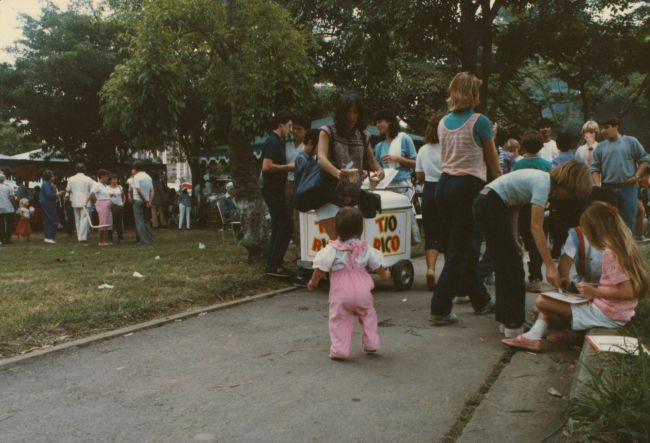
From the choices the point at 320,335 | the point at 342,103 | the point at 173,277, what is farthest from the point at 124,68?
the point at 320,335

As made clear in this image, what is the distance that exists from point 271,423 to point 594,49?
71.9 feet

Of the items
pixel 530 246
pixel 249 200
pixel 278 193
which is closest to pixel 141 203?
pixel 249 200

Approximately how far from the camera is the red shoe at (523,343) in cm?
480

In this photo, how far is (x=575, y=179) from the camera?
461 cm

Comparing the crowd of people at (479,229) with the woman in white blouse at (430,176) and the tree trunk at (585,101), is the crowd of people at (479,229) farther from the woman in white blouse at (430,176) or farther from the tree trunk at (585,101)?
the tree trunk at (585,101)

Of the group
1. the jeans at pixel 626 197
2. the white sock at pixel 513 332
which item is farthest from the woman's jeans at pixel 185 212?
the white sock at pixel 513 332

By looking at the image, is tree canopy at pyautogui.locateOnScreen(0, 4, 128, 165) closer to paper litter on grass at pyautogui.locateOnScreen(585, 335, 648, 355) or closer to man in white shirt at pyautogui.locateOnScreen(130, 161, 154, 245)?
man in white shirt at pyautogui.locateOnScreen(130, 161, 154, 245)

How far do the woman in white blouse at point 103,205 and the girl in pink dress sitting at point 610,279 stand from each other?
12883mm

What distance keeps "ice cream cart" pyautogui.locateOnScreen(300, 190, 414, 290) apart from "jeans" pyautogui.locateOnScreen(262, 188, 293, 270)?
56 centimetres

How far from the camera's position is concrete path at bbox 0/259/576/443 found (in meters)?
3.50

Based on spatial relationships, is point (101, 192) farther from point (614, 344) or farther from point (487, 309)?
point (614, 344)

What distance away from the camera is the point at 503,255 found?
5.04 meters

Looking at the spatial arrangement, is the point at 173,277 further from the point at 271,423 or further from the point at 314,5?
the point at 314,5

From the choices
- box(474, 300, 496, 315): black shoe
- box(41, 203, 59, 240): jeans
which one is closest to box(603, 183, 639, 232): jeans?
box(474, 300, 496, 315): black shoe
